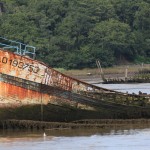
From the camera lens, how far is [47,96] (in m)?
25.6

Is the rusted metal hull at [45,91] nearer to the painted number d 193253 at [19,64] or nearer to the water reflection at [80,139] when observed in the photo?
the painted number d 193253 at [19,64]

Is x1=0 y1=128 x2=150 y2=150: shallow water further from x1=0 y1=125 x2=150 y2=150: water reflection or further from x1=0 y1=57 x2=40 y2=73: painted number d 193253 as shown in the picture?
x1=0 y1=57 x2=40 y2=73: painted number d 193253

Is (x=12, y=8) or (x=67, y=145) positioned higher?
(x=12, y=8)

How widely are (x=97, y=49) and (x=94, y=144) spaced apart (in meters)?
63.6

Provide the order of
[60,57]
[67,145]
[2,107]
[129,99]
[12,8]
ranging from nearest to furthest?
[67,145], [2,107], [129,99], [60,57], [12,8]

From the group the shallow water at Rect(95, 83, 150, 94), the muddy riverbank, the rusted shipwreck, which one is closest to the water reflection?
the muddy riverbank

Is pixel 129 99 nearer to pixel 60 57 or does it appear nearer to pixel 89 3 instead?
pixel 60 57

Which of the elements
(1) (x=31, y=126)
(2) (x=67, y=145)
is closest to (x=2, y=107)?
(1) (x=31, y=126)

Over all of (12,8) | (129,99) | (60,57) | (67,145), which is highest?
(12,8)

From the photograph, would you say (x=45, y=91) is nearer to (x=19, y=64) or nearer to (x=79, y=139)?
(x=19, y=64)

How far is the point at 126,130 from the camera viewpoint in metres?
25.2

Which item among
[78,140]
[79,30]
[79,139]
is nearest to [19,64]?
[79,139]

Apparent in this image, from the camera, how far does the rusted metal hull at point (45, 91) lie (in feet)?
82.3

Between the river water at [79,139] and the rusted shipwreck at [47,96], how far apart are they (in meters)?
0.81
